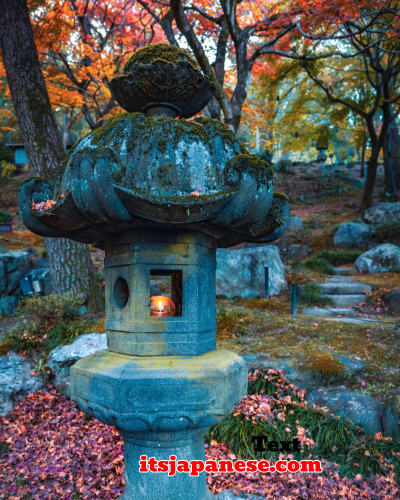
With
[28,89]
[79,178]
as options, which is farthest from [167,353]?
[28,89]

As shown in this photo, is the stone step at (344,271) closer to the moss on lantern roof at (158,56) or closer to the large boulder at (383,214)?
the large boulder at (383,214)

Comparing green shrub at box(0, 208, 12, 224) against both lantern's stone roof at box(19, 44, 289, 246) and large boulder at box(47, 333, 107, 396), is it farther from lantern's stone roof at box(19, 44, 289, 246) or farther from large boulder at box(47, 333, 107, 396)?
lantern's stone roof at box(19, 44, 289, 246)

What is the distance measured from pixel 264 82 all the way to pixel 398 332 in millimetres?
11828

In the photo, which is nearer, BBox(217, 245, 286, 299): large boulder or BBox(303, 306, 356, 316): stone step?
BBox(303, 306, 356, 316): stone step

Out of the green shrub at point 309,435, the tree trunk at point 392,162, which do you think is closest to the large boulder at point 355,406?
the green shrub at point 309,435

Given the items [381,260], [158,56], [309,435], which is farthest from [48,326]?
[381,260]

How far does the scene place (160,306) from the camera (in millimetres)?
2900

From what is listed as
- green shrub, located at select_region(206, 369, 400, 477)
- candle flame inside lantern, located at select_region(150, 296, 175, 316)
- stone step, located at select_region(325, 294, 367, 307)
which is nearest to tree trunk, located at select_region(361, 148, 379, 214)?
stone step, located at select_region(325, 294, 367, 307)

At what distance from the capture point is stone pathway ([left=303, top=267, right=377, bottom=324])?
807cm

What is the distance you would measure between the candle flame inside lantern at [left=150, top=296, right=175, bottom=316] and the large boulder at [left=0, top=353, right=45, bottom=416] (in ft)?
11.8

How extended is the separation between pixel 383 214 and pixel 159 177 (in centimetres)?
1455

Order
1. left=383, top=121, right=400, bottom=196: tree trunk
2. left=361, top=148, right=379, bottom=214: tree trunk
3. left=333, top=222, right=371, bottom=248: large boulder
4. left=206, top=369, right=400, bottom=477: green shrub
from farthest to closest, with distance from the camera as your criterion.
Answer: left=383, top=121, right=400, bottom=196: tree trunk, left=361, top=148, right=379, bottom=214: tree trunk, left=333, top=222, right=371, bottom=248: large boulder, left=206, top=369, right=400, bottom=477: green shrub

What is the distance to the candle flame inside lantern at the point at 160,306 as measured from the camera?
2887 millimetres

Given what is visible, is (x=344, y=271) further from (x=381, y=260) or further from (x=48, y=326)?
(x=48, y=326)
